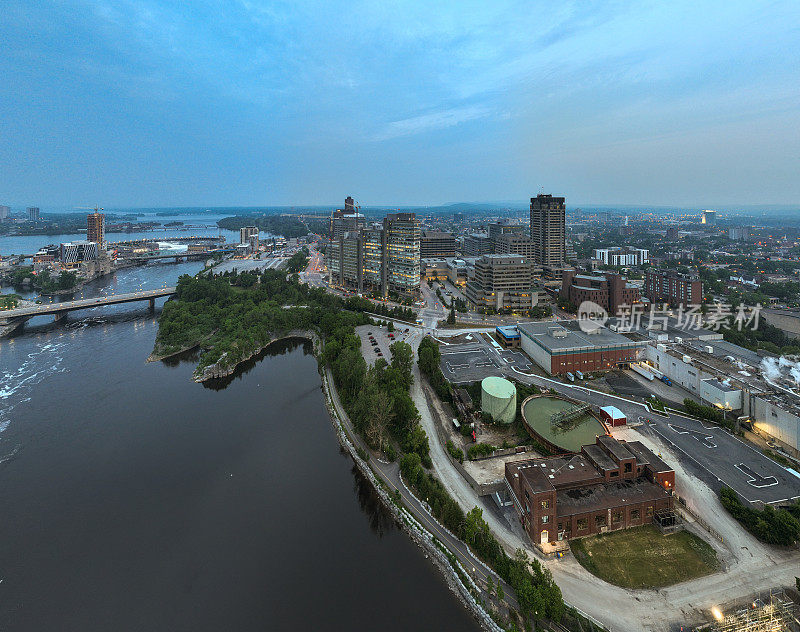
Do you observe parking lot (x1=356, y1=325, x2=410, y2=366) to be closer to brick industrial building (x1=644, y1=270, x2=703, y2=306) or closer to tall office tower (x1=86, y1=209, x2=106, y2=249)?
brick industrial building (x1=644, y1=270, x2=703, y2=306)

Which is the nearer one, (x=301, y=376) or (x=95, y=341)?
(x=301, y=376)

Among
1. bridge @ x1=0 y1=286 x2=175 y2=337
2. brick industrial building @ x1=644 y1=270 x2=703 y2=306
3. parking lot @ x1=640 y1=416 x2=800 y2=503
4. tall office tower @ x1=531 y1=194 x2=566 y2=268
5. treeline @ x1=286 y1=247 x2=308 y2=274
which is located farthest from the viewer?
treeline @ x1=286 y1=247 x2=308 y2=274

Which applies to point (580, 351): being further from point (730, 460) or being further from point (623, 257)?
point (623, 257)

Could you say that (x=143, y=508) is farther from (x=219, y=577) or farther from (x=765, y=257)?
(x=765, y=257)

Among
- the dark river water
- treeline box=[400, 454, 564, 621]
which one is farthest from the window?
the dark river water

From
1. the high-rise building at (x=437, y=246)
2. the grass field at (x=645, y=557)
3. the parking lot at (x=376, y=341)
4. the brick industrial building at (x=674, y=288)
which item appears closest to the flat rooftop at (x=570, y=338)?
the parking lot at (x=376, y=341)

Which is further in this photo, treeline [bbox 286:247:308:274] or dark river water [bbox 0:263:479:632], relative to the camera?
treeline [bbox 286:247:308:274]

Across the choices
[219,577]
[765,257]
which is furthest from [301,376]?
[765,257]
